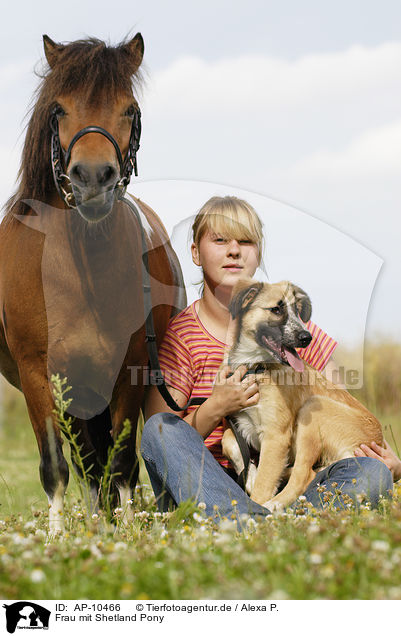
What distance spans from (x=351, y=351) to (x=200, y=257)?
3.96 ft

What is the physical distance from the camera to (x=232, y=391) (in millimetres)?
4383

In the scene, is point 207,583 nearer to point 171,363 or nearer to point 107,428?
point 171,363

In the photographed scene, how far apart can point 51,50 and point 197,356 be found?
223 cm

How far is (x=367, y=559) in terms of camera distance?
2.42m

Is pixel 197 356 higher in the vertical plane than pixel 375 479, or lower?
higher

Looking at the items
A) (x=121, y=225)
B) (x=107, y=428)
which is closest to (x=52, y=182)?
(x=121, y=225)

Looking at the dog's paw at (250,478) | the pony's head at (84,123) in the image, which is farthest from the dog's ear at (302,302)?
the pony's head at (84,123)

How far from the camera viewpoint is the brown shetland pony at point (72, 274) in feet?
13.5

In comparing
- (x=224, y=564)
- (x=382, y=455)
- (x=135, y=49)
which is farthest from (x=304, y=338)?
(x=135, y=49)

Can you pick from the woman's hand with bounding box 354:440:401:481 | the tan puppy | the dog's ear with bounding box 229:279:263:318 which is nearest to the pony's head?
the dog's ear with bounding box 229:279:263:318

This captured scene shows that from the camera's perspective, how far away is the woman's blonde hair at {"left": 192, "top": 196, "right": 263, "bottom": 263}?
445cm

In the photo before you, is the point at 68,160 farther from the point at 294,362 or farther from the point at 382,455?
the point at 382,455

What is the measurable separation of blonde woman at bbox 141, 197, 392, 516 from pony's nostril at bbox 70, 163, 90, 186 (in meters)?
1.01

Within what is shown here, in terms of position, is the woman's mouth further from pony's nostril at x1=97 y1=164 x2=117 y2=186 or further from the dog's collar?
pony's nostril at x1=97 y1=164 x2=117 y2=186
